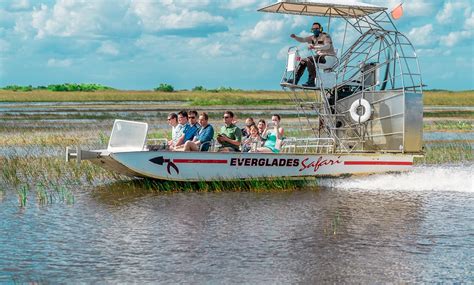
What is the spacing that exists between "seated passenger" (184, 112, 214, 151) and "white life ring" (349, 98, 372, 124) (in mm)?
3613

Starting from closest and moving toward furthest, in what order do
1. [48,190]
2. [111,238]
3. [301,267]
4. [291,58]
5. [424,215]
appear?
[301,267]
[111,238]
[424,215]
[48,190]
[291,58]

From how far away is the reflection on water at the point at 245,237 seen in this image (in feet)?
30.1

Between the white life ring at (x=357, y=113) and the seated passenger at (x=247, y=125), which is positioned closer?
the seated passenger at (x=247, y=125)

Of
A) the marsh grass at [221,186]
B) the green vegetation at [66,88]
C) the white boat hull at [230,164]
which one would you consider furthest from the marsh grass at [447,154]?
the green vegetation at [66,88]

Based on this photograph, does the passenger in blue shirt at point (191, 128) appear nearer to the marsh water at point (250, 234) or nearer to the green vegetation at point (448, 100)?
the marsh water at point (250, 234)

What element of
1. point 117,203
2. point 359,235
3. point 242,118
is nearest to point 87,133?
point 242,118

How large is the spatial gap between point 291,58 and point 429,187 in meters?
4.46

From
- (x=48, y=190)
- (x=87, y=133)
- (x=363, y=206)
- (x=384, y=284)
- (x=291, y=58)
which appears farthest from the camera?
(x=87, y=133)

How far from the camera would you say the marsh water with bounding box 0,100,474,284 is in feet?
30.1

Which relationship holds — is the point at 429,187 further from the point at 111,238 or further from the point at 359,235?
the point at 111,238

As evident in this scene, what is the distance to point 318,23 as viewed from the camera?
17.4m

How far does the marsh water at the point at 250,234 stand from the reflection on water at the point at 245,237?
17 millimetres

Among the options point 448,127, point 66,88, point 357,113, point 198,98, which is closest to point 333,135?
point 357,113

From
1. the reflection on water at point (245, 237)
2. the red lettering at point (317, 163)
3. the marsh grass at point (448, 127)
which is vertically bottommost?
the reflection on water at point (245, 237)
